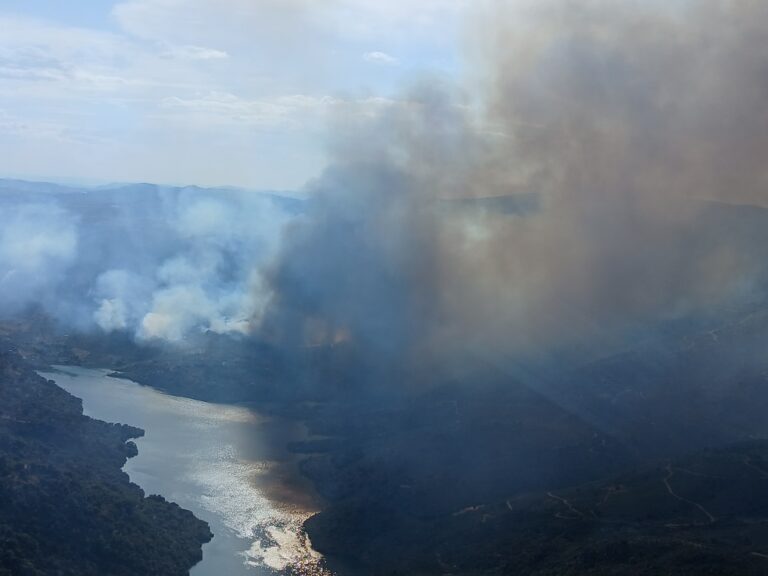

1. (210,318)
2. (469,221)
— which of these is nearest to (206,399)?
(210,318)

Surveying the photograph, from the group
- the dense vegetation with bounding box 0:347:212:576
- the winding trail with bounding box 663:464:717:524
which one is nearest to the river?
the dense vegetation with bounding box 0:347:212:576

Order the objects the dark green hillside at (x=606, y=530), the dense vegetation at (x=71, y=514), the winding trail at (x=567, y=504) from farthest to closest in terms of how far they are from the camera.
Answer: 1. the winding trail at (x=567, y=504)
2. the dense vegetation at (x=71, y=514)
3. the dark green hillside at (x=606, y=530)

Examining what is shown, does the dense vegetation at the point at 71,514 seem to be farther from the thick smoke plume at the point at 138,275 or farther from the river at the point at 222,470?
the thick smoke plume at the point at 138,275

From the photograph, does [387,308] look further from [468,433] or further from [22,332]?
[22,332]

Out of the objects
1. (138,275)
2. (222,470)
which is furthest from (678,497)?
(138,275)

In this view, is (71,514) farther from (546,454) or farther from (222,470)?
(546,454)

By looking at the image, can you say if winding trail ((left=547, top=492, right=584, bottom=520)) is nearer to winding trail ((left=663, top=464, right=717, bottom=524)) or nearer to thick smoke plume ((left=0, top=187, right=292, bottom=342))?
winding trail ((left=663, top=464, right=717, bottom=524))

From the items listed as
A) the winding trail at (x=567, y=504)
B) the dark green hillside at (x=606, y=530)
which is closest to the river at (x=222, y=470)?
the dark green hillside at (x=606, y=530)
